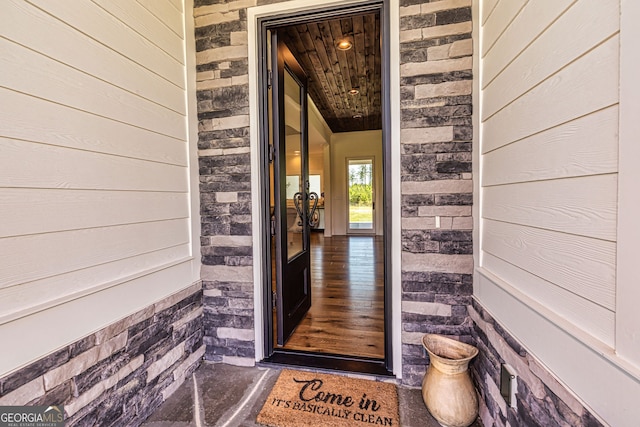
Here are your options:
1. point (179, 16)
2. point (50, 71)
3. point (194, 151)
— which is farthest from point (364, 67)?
point (50, 71)

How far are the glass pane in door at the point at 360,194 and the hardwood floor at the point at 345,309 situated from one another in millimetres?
2801

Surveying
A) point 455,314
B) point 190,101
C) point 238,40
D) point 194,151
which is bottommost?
point 455,314

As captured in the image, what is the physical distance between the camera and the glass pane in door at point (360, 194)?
7.94 m

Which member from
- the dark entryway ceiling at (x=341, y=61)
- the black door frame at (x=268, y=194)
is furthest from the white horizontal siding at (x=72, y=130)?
the dark entryway ceiling at (x=341, y=61)

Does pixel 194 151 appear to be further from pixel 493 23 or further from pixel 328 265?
pixel 328 265

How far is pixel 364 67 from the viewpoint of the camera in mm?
3639

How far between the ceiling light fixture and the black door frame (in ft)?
4.09

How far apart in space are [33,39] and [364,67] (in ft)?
10.9

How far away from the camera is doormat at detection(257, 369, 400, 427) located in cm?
146

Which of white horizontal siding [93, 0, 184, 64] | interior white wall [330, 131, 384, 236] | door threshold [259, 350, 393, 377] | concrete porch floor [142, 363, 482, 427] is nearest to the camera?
white horizontal siding [93, 0, 184, 64]

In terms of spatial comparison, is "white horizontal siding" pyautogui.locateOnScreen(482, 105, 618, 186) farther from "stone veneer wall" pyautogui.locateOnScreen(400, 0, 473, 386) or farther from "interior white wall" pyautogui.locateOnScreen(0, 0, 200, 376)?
"interior white wall" pyautogui.locateOnScreen(0, 0, 200, 376)

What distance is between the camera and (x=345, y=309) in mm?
→ 2840

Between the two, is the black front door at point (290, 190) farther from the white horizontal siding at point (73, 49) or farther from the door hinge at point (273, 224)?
the white horizontal siding at point (73, 49)

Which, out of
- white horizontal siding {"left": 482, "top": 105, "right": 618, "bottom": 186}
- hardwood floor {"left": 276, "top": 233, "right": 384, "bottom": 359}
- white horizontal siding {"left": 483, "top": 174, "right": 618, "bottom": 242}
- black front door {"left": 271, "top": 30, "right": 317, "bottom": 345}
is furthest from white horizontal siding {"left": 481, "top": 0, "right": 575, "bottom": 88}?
hardwood floor {"left": 276, "top": 233, "right": 384, "bottom": 359}
